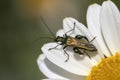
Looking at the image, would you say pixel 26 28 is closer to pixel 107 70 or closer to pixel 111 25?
pixel 111 25

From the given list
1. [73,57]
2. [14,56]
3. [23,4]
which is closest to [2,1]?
[23,4]

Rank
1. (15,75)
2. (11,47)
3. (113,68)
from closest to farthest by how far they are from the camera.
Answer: (113,68), (15,75), (11,47)

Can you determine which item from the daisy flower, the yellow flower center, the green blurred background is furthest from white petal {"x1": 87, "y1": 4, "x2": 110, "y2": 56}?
the green blurred background

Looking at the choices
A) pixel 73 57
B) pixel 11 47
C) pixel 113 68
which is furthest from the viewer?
pixel 11 47

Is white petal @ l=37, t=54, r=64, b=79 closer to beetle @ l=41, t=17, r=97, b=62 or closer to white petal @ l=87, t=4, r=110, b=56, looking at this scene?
beetle @ l=41, t=17, r=97, b=62

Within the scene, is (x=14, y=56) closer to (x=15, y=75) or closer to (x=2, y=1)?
(x=15, y=75)

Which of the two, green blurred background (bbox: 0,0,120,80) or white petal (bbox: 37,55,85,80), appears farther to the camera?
green blurred background (bbox: 0,0,120,80)
